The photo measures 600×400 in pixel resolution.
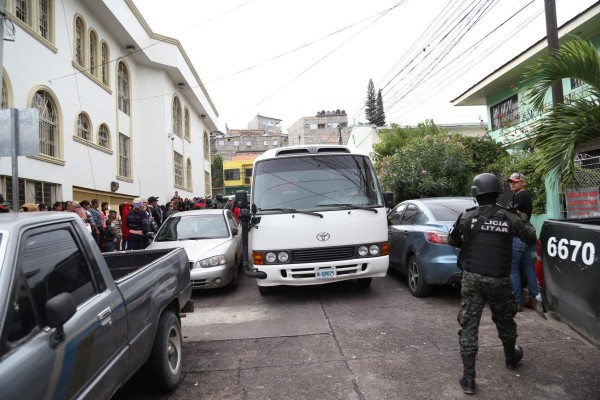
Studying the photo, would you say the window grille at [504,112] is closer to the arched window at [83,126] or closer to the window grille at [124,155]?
the arched window at [83,126]

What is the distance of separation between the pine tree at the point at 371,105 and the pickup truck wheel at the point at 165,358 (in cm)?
6174

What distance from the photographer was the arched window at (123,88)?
17.8 m

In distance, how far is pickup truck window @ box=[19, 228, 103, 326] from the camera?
2.16 m

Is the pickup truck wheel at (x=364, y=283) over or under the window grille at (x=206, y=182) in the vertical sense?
under

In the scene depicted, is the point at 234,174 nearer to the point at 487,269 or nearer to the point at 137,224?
the point at 137,224

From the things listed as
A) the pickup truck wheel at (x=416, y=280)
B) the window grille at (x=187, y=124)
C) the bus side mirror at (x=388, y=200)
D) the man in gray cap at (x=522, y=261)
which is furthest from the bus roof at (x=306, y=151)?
the window grille at (x=187, y=124)

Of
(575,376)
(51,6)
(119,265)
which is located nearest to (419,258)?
(575,376)

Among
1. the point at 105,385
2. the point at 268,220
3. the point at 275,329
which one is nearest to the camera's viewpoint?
the point at 105,385

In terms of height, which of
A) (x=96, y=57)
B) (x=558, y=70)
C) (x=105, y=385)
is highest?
(x=96, y=57)

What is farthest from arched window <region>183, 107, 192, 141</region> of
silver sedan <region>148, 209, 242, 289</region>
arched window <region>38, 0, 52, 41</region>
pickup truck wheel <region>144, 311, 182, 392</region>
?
pickup truck wheel <region>144, 311, 182, 392</region>

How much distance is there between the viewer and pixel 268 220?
6020 mm

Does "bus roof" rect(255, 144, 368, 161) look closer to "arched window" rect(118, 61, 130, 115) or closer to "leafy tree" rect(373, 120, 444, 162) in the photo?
"arched window" rect(118, 61, 130, 115)

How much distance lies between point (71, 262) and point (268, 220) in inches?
140

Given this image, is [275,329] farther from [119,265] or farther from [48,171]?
[48,171]
